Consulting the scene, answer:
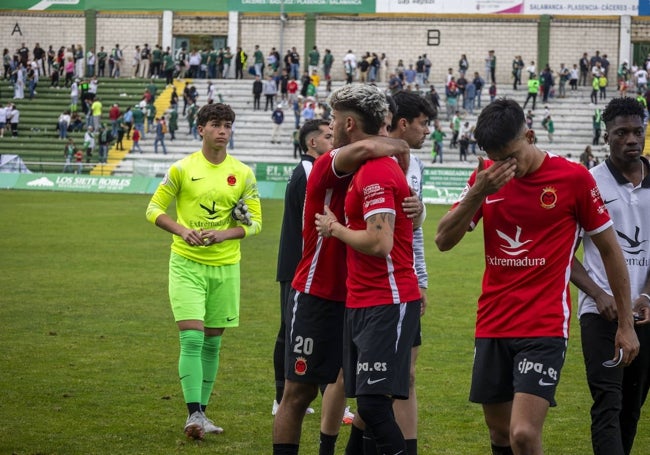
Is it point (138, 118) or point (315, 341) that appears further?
point (138, 118)

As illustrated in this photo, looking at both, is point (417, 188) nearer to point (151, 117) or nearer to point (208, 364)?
point (208, 364)

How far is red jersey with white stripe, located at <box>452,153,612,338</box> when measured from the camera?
18.6ft

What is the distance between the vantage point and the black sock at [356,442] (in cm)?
677

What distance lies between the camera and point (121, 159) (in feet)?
161

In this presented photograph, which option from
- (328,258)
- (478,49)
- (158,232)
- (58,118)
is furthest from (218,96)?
(328,258)

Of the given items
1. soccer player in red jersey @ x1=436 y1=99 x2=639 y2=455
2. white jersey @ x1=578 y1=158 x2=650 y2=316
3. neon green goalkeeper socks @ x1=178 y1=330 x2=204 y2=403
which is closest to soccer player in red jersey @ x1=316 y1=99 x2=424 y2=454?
soccer player in red jersey @ x1=436 y1=99 x2=639 y2=455

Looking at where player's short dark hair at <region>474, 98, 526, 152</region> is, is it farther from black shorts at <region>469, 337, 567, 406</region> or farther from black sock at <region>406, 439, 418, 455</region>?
black sock at <region>406, 439, 418, 455</region>

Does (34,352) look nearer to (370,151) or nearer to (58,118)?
(370,151)

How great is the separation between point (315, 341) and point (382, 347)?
22.8 inches

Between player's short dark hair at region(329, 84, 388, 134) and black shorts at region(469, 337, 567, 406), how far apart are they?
133 centimetres

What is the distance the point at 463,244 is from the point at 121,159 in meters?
26.9

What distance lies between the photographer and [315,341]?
6191mm

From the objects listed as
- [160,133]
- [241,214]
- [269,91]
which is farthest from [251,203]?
[269,91]

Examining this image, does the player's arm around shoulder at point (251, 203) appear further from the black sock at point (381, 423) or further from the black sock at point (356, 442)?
the black sock at point (381, 423)
